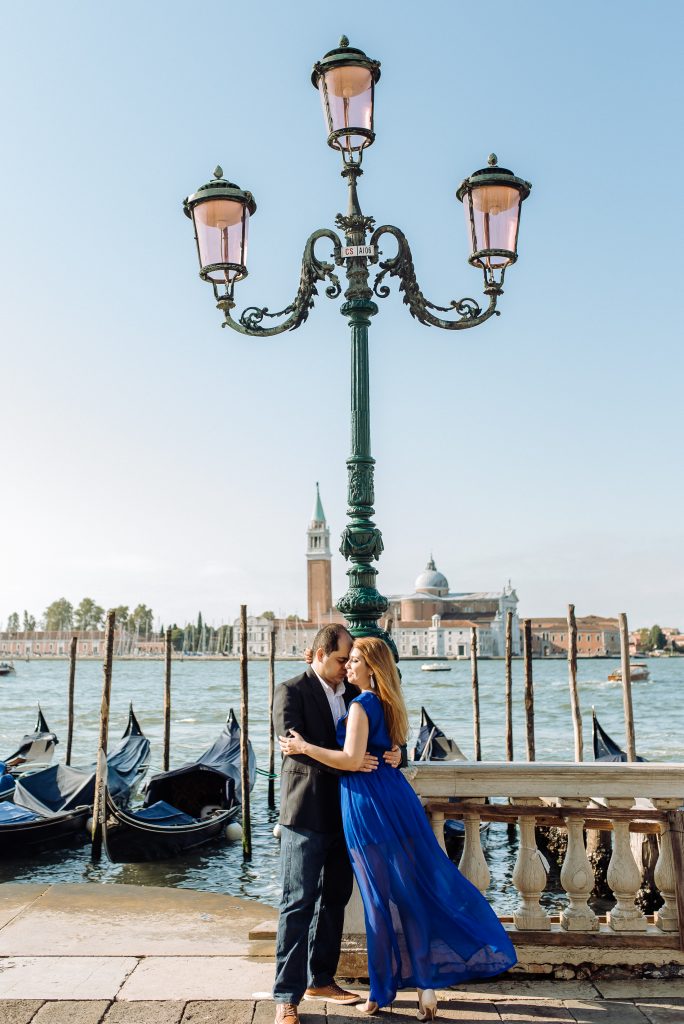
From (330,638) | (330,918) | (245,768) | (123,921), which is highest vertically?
(330,638)

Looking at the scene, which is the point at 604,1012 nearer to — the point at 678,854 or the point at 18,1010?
the point at 678,854

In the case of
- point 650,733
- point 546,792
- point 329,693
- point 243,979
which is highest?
point 329,693

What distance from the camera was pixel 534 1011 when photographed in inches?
112

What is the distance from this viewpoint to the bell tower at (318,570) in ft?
302

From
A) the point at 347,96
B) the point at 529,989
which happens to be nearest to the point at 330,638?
the point at 529,989

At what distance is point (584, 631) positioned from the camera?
9781 cm

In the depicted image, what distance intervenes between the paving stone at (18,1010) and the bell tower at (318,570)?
284ft

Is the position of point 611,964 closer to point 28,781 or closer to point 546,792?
point 546,792

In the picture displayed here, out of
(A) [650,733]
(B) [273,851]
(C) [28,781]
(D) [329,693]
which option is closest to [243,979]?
(D) [329,693]

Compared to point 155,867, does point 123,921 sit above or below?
above

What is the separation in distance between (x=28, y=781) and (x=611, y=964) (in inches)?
381

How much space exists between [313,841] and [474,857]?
797mm

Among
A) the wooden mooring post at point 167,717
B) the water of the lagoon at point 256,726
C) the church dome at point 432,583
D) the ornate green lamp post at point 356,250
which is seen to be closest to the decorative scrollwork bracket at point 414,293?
the ornate green lamp post at point 356,250

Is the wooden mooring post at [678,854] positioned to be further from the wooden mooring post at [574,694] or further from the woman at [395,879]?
the wooden mooring post at [574,694]
